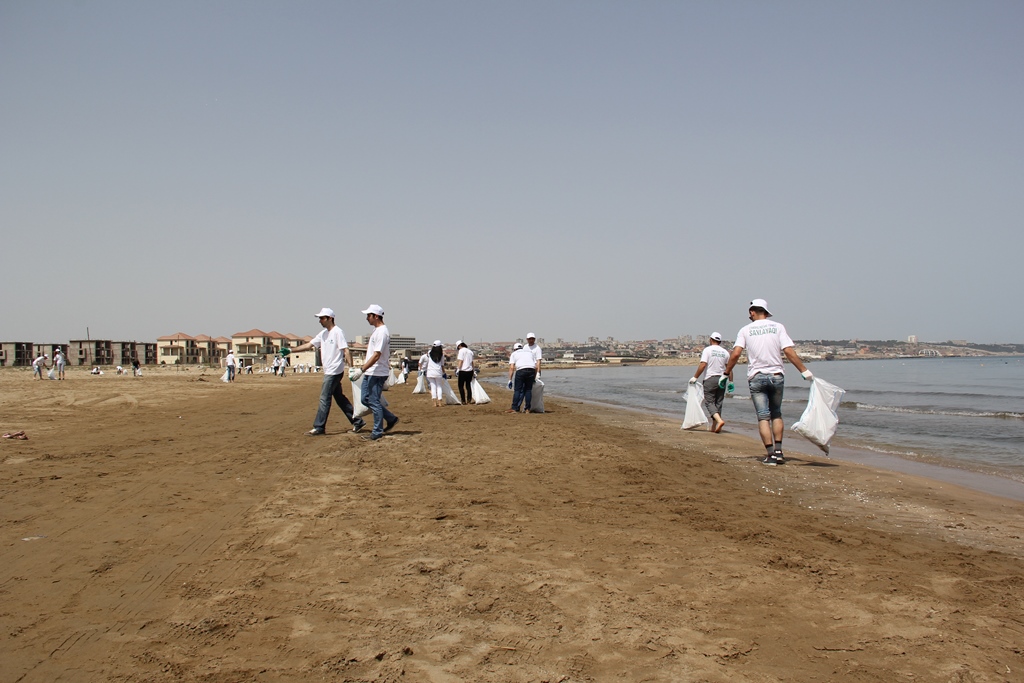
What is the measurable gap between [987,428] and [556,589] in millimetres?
15497

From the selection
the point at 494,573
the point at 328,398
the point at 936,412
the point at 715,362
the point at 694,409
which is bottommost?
the point at 936,412

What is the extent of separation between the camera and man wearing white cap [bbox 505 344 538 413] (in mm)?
13070

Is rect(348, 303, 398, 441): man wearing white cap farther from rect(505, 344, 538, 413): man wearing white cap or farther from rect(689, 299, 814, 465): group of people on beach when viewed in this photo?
rect(689, 299, 814, 465): group of people on beach

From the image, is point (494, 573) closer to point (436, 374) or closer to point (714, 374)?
point (714, 374)

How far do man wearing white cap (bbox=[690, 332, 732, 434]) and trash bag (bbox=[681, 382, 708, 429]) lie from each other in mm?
161

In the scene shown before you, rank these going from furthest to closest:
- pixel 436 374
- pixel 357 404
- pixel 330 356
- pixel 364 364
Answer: pixel 436 374, pixel 357 404, pixel 330 356, pixel 364 364

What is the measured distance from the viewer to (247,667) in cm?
251

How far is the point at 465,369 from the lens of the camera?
16.3 m

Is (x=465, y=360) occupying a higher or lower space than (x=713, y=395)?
higher

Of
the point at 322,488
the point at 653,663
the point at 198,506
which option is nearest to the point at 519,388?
the point at 322,488

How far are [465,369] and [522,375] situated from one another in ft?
10.8

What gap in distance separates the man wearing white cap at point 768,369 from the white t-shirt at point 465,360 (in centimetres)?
893

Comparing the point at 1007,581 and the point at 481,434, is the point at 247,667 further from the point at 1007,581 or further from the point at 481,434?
the point at 481,434

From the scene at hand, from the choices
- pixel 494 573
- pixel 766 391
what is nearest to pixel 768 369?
pixel 766 391
